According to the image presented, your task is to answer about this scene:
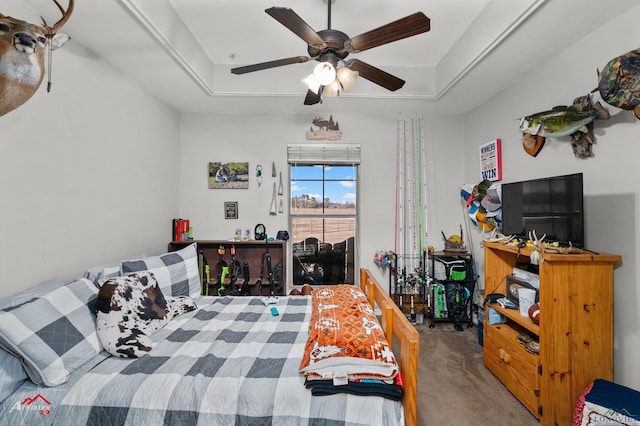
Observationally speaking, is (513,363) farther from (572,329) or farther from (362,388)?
(362,388)

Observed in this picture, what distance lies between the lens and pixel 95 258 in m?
2.19

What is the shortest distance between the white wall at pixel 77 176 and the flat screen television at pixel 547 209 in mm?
3384

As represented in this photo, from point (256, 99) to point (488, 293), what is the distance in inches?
121

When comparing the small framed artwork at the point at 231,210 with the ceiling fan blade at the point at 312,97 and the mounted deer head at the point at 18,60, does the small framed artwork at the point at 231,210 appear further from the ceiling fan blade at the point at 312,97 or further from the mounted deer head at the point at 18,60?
the mounted deer head at the point at 18,60

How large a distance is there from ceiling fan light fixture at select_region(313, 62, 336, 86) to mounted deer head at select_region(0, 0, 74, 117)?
1.15 metres

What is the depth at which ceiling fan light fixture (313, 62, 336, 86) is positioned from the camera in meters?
1.66

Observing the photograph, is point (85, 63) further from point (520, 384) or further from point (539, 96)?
point (520, 384)

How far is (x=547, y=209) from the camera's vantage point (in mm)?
2006

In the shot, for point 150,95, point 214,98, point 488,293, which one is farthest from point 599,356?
point 150,95

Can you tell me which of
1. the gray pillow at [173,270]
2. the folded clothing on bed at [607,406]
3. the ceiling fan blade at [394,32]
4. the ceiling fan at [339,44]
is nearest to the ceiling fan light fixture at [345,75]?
the ceiling fan at [339,44]

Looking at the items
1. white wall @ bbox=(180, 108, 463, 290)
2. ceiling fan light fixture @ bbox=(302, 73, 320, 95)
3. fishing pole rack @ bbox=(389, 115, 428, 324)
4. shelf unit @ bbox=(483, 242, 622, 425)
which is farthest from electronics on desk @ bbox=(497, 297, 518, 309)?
ceiling fan light fixture @ bbox=(302, 73, 320, 95)

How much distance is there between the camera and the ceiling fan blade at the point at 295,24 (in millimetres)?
1368

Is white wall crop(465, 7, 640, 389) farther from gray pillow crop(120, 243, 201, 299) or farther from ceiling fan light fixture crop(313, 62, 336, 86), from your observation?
gray pillow crop(120, 243, 201, 299)

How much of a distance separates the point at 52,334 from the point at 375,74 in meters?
2.35
